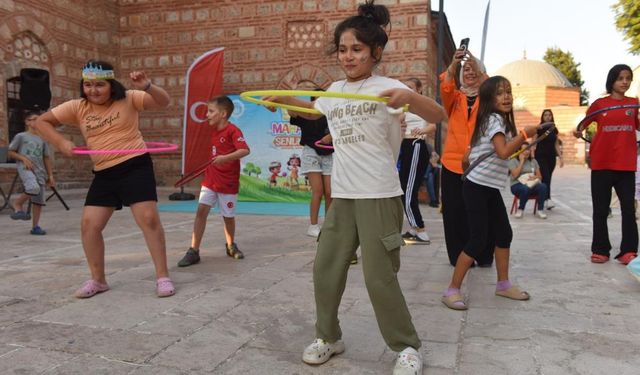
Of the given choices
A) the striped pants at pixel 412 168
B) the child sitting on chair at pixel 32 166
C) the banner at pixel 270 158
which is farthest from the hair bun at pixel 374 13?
the banner at pixel 270 158

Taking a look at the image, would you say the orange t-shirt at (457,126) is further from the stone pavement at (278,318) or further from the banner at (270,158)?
the banner at (270,158)

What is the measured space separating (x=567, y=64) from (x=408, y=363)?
245 ft

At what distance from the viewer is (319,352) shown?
278 cm

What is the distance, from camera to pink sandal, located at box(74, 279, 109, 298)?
4000mm

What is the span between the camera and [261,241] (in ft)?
22.2

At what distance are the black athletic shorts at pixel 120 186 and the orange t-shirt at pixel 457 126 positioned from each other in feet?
8.65

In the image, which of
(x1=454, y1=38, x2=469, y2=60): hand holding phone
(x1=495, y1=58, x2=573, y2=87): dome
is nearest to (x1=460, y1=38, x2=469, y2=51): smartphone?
(x1=454, y1=38, x2=469, y2=60): hand holding phone

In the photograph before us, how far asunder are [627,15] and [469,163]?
Answer: 76.5 ft

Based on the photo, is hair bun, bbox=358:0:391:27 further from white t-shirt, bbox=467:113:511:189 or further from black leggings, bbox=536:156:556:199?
black leggings, bbox=536:156:556:199

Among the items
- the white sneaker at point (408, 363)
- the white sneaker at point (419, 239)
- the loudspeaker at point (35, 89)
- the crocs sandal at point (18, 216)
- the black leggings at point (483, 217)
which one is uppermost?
the loudspeaker at point (35, 89)

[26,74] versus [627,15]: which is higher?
[627,15]

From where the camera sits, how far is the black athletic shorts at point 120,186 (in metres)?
4.05

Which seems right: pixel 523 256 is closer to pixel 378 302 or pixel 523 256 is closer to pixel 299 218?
pixel 378 302

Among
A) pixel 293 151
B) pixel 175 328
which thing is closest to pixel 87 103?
pixel 175 328
